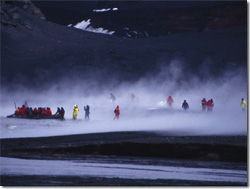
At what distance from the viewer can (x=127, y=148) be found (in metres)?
20.8

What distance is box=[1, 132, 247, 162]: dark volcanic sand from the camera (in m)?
19.3

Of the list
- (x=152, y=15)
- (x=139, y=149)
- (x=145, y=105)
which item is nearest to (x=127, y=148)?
(x=139, y=149)

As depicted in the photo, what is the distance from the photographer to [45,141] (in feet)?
70.7

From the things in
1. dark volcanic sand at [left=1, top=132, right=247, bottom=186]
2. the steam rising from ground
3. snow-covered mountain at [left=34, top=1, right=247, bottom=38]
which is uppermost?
snow-covered mountain at [left=34, top=1, right=247, bottom=38]

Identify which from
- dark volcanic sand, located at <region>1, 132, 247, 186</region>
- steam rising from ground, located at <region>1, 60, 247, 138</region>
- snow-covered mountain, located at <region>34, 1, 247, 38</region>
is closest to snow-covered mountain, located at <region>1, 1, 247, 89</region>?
snow-covered mountain, located at <region>34, 1, 247, 38</region>

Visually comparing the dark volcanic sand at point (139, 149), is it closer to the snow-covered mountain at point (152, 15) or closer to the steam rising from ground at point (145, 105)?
the steam rising from ground at point (145, 105)

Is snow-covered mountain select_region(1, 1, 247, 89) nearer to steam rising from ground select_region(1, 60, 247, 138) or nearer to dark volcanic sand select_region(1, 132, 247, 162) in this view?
steam rising from ground select_region(1, 60, 247, 138)

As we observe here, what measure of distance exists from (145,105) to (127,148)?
2447cm

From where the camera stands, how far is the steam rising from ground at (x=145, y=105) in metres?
28.5

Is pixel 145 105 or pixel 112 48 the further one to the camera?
pixel 112 48

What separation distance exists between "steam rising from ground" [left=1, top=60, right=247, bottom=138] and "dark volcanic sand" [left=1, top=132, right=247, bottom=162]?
116 inches

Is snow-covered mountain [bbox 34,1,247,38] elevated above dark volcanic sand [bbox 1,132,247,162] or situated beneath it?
elevated above

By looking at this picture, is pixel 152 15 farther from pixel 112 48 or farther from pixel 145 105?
pixel 112 48

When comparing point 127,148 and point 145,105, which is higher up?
point 145,105
